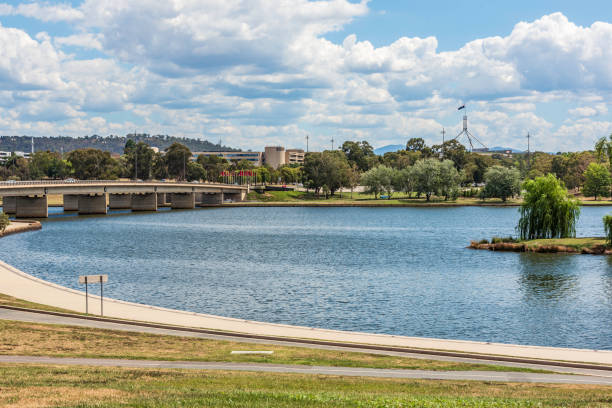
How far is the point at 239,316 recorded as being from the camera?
143 ft

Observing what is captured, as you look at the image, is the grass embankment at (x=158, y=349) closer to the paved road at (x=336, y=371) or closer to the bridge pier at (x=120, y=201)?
the paved road at (x=336, y=371)

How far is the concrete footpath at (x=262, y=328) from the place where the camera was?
30.0m

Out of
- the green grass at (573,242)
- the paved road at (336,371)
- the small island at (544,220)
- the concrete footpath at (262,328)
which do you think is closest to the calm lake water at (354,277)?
the green grass at (573,242)

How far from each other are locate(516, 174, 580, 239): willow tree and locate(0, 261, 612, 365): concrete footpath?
2337 inches

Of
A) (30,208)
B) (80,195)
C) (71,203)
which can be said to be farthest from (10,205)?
(71,203)

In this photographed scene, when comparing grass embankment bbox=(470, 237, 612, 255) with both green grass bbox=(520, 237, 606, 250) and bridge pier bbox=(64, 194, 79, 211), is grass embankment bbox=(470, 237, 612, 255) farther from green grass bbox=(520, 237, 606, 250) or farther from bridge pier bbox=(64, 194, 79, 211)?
bridge pier bbox=(64, 194, 79, 211)

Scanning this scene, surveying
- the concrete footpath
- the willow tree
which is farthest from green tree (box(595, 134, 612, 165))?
the concrete footpath

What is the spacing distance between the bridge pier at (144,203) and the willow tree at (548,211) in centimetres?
13430

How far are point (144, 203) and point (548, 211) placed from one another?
460ft

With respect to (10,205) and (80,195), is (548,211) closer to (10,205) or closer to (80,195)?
(80,195)

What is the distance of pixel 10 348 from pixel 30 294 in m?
20.5

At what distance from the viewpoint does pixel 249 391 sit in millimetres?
20078

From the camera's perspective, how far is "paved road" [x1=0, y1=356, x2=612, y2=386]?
2409cm

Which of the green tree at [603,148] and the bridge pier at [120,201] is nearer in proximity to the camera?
the green tree at [603,148]
